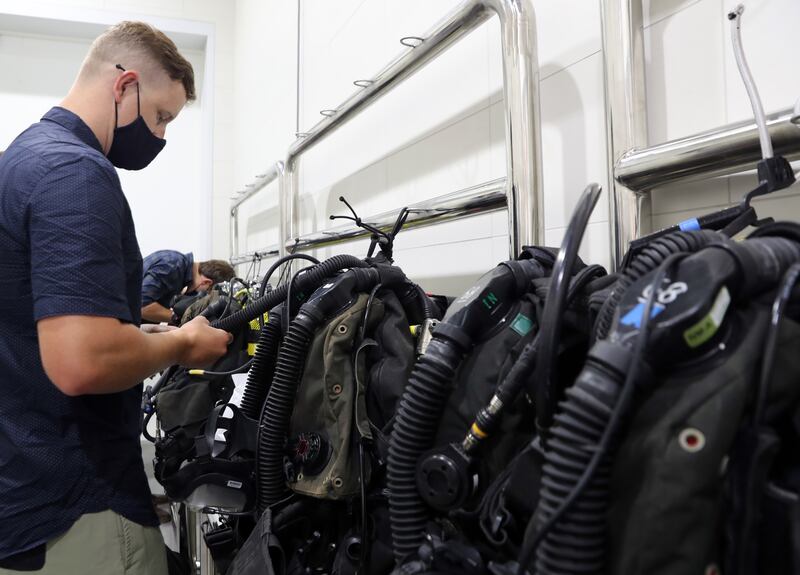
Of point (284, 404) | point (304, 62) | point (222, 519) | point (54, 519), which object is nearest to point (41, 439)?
point (54, 519)

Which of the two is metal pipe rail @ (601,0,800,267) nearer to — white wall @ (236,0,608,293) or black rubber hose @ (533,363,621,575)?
white wall @ (236,0,608,293)

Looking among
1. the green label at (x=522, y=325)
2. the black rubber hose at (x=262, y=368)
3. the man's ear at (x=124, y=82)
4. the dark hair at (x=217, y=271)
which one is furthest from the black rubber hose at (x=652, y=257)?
the dark hair at (x=217, y=271)

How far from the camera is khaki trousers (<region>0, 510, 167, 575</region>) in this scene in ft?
3.00

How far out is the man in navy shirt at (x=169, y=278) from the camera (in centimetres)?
294

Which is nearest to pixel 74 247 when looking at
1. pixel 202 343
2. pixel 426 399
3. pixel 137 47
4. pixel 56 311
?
pixel 56 311

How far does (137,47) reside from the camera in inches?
44.0

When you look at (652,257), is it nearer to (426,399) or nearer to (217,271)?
(426,399)

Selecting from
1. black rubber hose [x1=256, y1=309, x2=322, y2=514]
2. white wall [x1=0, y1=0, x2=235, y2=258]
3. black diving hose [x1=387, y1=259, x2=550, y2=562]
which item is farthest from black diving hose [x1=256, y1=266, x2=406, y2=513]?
white wall [x1=0, y1=0, x2=235, y2=258]

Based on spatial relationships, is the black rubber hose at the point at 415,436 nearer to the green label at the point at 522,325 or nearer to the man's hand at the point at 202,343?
the green label at the point at 522,325

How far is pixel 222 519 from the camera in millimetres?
1051

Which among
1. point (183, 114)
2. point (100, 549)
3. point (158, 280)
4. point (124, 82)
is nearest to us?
point (100, 549)

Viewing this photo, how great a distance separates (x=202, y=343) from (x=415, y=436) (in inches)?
24.6

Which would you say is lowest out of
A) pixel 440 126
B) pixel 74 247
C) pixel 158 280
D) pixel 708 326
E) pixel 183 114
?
pixel 708 326

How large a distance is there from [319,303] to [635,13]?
59 centimetres
